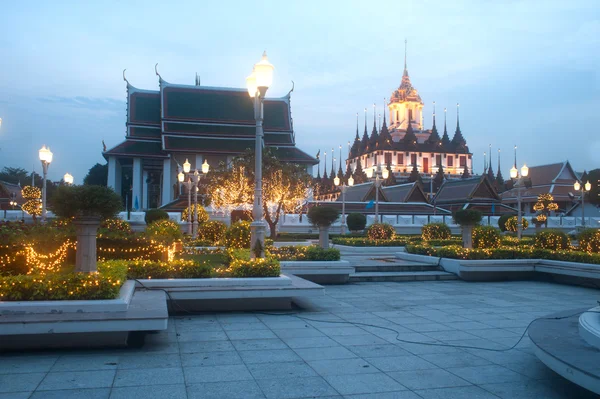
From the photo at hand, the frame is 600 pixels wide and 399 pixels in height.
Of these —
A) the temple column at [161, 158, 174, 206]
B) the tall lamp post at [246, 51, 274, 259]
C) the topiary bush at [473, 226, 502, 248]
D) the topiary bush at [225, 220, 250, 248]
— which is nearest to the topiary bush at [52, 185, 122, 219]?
the tall lamp post at [246, 51, 274, 259]

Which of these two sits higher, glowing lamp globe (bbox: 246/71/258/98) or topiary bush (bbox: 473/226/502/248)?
glowing lamp globe (bbox: 246/71/258/98)

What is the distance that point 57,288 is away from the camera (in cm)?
721

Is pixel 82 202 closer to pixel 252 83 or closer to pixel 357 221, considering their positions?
pixel 252 83

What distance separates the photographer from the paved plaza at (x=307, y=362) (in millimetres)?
→ 5531

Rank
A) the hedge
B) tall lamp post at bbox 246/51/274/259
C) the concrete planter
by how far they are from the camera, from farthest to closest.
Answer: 1. tall lamp post at bbox 246/51/274/259
2. the concrete planter
3. the hedge

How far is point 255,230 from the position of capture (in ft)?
36.4

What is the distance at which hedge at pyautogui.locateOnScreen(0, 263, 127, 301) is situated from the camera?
7.09m

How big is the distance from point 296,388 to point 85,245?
160 inches

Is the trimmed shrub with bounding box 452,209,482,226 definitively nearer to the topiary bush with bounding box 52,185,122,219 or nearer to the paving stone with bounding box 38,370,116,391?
the topiary bush with bounding box 52,185,122,219

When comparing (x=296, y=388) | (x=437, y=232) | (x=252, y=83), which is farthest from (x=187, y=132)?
(x=296, y=388)

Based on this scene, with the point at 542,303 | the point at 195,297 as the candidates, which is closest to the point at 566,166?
the point at 542,303

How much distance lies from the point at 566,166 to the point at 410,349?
72623 mm

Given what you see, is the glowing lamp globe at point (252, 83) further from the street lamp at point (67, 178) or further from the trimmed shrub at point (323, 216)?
the street lamp at point (67, 178)

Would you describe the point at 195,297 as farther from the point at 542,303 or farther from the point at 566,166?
the point at 566,166
